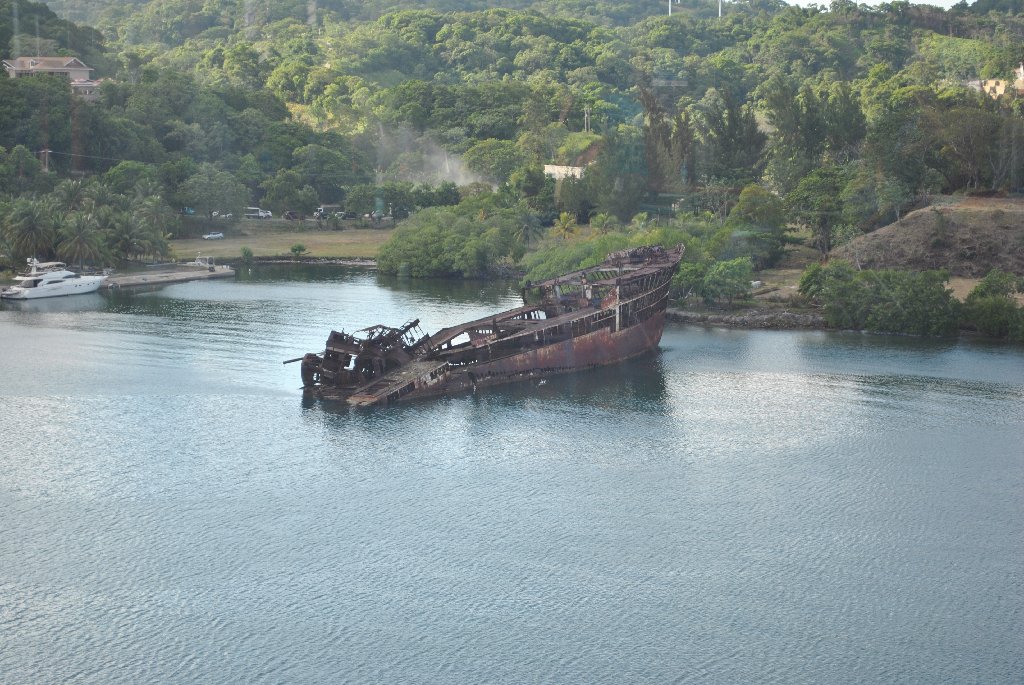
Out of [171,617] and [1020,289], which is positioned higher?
[1020,289]

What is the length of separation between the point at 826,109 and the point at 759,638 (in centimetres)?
9421

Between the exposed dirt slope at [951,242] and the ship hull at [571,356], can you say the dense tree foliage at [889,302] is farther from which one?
the ship hull at [571,356]

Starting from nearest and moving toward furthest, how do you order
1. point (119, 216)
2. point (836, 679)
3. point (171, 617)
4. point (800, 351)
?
point (836, 679)
point (171, 617)
point (800, 351)
point (119, 216)

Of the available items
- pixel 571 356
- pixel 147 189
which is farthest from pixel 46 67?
pixel 571 356

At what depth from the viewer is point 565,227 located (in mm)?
111312

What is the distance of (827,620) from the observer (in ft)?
119

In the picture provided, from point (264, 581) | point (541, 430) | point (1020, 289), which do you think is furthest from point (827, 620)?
point (1020, 289)

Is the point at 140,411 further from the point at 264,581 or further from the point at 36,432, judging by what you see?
the point at 264,581

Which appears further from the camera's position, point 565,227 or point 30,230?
point 565,227

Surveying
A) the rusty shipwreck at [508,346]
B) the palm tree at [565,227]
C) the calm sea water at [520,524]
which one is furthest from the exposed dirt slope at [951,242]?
the palm tree at [565,227]

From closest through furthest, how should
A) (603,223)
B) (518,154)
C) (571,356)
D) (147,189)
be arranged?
(571,356), (603,223), (147,189), (518,154)

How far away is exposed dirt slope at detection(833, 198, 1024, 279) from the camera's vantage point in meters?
86.9

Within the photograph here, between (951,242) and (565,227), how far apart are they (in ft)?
113

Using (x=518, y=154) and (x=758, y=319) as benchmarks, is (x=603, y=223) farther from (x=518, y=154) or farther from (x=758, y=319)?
(x=518, y=154)
